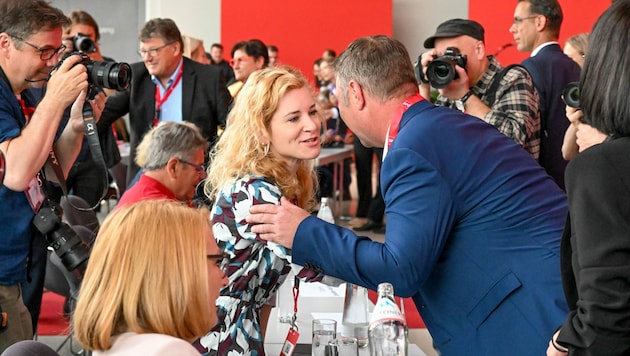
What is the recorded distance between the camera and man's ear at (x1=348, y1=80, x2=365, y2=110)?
2.24 metres

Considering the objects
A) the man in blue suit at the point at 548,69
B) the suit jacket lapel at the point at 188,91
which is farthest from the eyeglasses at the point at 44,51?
the man in blue suit at the point at 548,69

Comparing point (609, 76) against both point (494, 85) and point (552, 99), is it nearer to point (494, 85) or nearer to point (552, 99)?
point (494, 85)

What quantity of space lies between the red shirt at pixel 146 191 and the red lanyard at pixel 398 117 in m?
1.48

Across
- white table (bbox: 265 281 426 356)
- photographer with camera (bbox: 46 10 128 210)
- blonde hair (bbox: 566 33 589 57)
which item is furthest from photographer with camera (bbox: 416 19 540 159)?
photographer with camera (bbox: 46 10 128 210)

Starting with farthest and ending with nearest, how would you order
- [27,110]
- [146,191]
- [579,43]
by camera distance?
1. [579,43]
2. [146,191]
3. [27,110]

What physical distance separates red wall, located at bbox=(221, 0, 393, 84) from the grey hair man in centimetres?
965

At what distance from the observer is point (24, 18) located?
103 inches

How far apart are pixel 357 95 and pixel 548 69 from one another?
94.6 inches

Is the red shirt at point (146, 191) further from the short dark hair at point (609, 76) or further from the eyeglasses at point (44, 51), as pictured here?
the short dark hair at point (609, 76)

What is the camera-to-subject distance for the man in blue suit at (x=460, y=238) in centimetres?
201

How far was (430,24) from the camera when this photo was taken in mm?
14664

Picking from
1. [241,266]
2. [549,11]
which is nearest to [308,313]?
[241,266]

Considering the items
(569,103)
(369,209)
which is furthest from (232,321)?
(369,209)

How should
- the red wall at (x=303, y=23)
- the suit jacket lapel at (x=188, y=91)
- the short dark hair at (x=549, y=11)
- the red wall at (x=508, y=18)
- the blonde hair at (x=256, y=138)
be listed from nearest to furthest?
the blonde hair at (x=256, y=138) < the short dark hair at (x=549, y=11) < the suit jacket lapel at (x=188, y=91) < the red wall at (x=508, y=18) < the red wall at (x=303, y=23)
